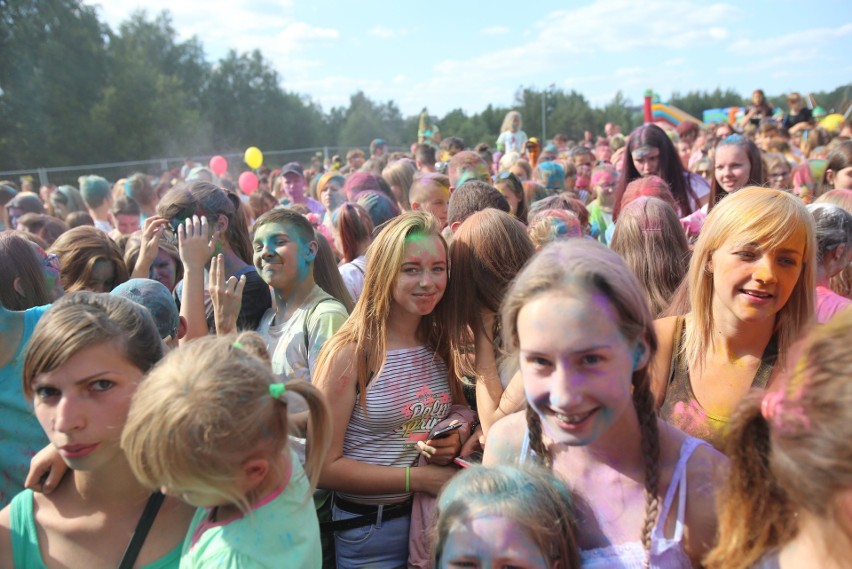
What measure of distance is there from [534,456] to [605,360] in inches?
15.8

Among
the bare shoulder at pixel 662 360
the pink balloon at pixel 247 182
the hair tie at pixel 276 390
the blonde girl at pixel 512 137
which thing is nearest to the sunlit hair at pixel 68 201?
the pink balloon at pixel 247 182

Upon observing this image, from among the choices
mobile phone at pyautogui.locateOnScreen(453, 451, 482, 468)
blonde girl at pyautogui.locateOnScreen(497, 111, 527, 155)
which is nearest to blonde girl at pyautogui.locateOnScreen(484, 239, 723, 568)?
mobile phone at pyautogui.locateOnScreen(453, 451, 482, 468)

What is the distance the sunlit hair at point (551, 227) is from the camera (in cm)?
371

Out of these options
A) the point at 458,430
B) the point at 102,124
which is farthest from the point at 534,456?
the point at 102,124

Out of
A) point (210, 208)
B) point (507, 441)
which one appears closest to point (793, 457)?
point (507, 441)

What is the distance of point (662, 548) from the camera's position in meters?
1.56

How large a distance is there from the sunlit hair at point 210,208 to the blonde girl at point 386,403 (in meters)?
1.51

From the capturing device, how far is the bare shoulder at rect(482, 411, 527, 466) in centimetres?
189

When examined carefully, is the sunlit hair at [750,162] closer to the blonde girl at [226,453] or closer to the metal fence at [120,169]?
the blonde girl at [226,453]

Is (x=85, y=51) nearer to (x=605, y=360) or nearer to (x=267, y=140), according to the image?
(x=267, y=140)

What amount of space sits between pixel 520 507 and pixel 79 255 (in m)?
3.10

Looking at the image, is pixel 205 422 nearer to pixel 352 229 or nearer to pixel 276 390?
pixel 276 390

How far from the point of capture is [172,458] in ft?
4.91

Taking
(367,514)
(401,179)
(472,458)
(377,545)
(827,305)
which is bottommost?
(377,545)
